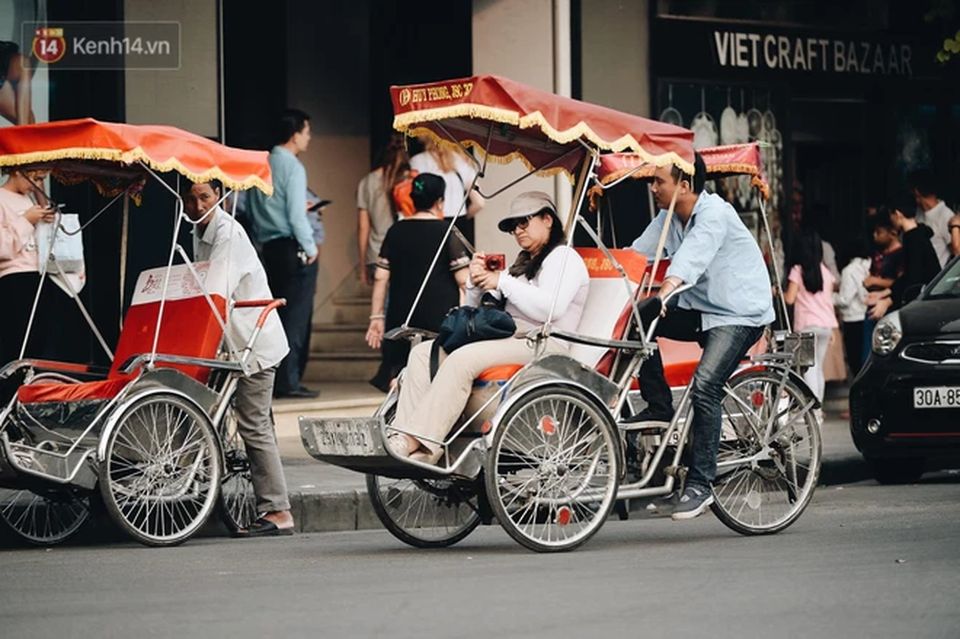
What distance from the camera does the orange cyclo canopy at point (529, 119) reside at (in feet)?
31.8

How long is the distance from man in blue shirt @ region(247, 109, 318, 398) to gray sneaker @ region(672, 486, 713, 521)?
5.64 metres

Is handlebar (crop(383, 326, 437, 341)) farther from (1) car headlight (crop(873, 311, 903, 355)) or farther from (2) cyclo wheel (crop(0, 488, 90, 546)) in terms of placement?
(1) car headlight (crop(873, 311, 903, 355))

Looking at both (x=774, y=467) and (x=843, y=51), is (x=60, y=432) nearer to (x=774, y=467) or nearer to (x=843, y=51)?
(x=774, y=467)

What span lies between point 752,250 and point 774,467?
112cm

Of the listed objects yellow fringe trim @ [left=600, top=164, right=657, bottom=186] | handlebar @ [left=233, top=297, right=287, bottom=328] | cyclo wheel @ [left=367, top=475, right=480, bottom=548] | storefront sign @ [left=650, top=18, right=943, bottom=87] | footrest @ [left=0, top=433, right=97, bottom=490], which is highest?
storefront sign @ [left=650, top=18, right=943, bottom=87]

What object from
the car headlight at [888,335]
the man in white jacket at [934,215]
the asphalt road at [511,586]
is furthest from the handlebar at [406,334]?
the man in white jacket at [934,215]

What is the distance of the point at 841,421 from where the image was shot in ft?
59.3

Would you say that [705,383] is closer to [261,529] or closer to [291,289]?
[261,529]

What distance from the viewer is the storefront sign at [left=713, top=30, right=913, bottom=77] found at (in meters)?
18.6

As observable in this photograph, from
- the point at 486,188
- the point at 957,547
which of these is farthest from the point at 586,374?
the point at 486,188

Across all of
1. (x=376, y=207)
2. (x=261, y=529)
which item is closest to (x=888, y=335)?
(x=261, y=529)

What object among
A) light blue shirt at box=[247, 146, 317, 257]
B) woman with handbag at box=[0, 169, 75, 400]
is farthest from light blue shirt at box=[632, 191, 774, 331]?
light blue shirt at box=[247, 146, 317, 257]

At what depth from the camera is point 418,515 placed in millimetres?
10133

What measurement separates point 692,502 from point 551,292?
4.04 ft
